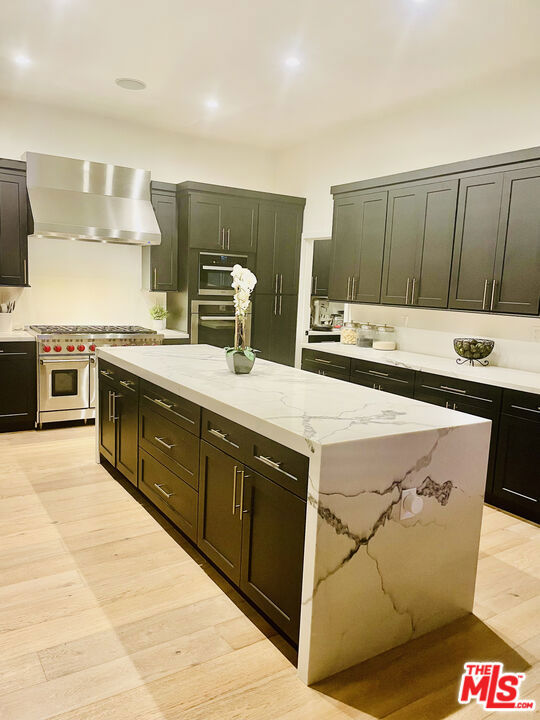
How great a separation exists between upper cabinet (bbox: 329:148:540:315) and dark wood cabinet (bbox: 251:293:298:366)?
1.07m

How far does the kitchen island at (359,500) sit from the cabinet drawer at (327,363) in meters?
2.20

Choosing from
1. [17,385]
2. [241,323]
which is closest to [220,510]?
[241,323]

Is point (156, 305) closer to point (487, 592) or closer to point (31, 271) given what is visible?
point (31, 271)

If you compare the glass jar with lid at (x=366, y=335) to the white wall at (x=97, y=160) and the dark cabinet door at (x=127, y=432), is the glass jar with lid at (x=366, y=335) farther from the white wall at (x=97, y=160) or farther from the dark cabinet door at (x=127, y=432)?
the dark cabinet door at (x=127, y=432)

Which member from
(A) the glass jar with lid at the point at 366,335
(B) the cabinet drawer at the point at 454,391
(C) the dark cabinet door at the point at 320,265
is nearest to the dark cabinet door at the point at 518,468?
(B) the cabinet drawer at the point at 454,391

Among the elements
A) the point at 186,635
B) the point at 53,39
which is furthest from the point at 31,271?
the point at 186,635

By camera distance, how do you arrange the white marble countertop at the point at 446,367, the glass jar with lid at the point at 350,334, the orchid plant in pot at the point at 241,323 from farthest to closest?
the glass jar with lid at the point at 350,334 → the white marble countertop at the point at 446,367 → the orchid plant in pot at the point at 241,323

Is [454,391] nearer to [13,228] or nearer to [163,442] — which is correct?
[163,442]

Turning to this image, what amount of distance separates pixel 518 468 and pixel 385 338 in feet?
6.76

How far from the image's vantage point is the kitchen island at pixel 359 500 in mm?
1924

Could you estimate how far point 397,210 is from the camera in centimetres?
479

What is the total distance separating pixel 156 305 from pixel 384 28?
3681mm

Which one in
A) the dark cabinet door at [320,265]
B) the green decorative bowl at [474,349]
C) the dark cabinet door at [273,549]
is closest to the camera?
the dark cabinet door at [273,549]

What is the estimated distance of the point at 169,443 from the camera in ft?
9.95
